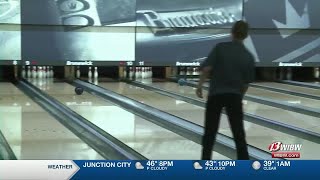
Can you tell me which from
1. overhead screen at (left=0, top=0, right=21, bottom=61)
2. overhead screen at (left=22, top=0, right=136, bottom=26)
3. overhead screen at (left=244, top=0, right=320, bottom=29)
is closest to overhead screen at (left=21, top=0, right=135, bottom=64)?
overhead screen at (left=22, top=0, right=136, bottom=26)

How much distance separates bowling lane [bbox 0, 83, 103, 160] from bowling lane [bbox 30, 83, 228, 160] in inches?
10.5

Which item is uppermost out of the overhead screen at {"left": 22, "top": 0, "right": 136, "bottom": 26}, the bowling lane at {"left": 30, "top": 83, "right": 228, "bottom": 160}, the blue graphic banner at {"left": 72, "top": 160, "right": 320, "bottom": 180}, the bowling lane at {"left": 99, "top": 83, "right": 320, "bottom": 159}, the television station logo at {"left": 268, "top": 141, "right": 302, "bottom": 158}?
the overhead screen at {"left": 22, "top": 0, "right": 136, "bottom": 26}

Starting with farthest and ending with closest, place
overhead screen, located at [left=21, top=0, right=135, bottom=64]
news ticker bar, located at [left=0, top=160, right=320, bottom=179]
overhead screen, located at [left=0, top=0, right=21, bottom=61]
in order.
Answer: overhead screen, located at [left=21, top=0, right=135, bottom=64]
overhead screen, located at [left=0, top=0, right=21, bottom=61]
news ticker bar, located at [left=0, top=160, right=320, bottom=179]

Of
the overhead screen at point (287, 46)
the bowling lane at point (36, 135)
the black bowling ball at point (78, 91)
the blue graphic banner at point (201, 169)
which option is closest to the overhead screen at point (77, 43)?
the black bowling ball at point (78, 91)

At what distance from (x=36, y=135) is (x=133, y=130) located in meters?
0.60

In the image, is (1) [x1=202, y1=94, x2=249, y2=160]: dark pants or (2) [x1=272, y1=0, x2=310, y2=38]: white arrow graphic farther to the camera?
(2) [x1=272, y1=0, x2=310, y2=38]: white arrow graphic

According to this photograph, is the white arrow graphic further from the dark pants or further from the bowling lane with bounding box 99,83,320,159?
the dark pants

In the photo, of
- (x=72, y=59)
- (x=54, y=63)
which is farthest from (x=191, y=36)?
(x=54, y=63)

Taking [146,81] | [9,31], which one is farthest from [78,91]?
[9,31]

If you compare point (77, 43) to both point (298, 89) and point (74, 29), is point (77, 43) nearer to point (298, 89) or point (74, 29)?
point (74, 29)

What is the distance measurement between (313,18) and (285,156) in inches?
32.8

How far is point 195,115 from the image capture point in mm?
3389

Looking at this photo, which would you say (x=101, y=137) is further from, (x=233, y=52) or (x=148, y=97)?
(x=148, y=97)

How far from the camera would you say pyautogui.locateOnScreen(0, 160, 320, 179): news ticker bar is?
1.56 metres
